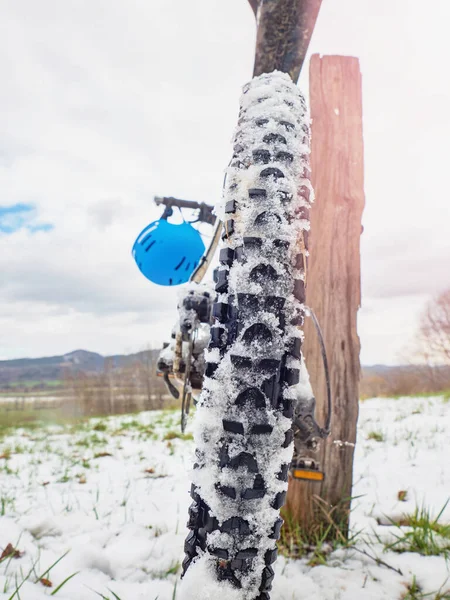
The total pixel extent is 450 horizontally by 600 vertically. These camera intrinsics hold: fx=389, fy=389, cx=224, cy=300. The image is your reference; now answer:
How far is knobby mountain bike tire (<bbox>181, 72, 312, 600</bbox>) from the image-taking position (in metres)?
0.81

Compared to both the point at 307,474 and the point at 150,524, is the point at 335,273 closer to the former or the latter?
the point at 307,474

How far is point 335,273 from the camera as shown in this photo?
1823 millimetres

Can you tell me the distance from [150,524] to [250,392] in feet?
4.33

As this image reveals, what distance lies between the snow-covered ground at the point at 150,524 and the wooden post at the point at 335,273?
0.21 m

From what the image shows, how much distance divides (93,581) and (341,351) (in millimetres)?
1295

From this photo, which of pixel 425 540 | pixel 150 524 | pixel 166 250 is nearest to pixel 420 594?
pixel 425 540

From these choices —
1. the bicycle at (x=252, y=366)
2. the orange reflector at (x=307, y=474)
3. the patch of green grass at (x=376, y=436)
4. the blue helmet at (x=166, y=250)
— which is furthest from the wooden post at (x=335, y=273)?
the patch of green grass at (x=376, y=436)

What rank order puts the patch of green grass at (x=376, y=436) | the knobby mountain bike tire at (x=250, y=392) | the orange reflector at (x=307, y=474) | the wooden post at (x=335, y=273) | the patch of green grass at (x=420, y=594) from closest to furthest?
the knobby mountain bike tire at (x=250, y=392) < the patch of green grass at (x=420, y=594) < the orange reflector at (x=307, y=474) < the wooden post at (x=335, y=273) < the patch of green grass at (x=376, y=436)

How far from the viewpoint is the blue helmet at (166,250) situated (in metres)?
1.60

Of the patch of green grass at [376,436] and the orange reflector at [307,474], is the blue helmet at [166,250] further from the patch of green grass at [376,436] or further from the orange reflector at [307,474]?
the patch of green grass at [376,436]

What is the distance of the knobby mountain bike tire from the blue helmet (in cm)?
73

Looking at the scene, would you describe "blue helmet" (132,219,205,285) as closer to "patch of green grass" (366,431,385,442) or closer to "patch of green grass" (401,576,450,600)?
"patch of green grass" (401,576,450,600)

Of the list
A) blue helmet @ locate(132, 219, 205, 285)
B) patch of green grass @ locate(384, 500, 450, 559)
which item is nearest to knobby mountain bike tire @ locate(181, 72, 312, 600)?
blue helmet @ locate(132, 219, 205, 285)

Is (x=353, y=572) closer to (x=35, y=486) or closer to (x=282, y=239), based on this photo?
(x=282, y=239)
